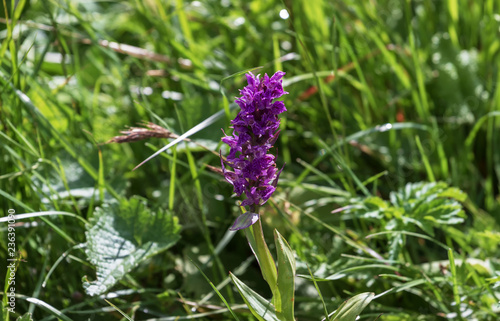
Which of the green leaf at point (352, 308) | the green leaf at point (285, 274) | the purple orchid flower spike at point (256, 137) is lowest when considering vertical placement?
the green leaf at point (352, 308)

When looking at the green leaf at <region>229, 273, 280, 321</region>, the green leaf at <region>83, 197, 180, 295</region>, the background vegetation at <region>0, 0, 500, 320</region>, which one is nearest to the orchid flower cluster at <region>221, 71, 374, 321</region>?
the green leaf at <region>229, 273, 280, 321</region>

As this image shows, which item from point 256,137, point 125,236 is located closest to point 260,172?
point 256,137

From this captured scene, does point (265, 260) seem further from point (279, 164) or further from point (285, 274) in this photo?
point (279, 164)

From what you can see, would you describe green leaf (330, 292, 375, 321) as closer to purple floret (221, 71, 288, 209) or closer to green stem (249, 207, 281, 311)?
green stem (249, 207, 281, 311)

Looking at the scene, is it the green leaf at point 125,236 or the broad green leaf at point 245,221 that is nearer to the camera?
the broad green leaf at point 245,221

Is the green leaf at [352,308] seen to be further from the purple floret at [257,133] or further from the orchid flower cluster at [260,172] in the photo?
the purple floret at [257,133]

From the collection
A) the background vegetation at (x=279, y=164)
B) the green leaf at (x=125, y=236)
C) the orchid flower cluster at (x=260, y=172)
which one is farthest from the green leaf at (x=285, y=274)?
the green leaf at (x=125, y=236)
